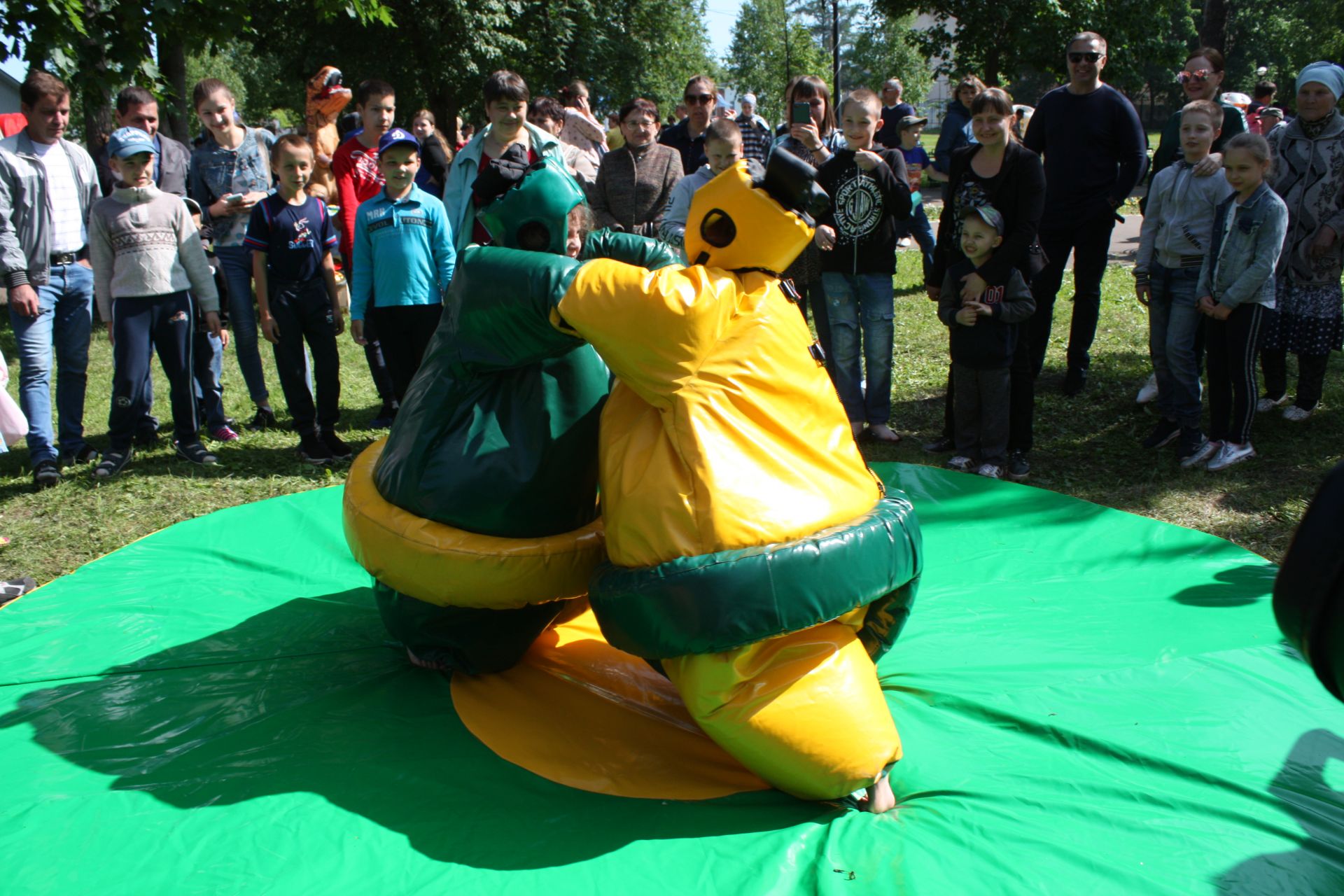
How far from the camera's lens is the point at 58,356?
546 centimetres

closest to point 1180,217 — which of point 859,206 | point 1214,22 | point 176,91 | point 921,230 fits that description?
point 921,230

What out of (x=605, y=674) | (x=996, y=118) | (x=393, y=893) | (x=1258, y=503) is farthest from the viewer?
(x=996, y=118)

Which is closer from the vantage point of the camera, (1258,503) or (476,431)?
(476,431)

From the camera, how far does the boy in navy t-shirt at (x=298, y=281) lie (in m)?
5.36

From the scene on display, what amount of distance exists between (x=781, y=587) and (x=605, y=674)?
0.97 metres

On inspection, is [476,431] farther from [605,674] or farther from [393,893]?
[393,893]

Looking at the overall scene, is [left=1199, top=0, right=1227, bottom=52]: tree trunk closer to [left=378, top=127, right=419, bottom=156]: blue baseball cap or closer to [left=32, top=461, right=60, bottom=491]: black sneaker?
[left=378, top=127, right=419, bottom=156]: blue baseball cap

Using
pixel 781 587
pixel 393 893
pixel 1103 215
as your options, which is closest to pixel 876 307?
pixel 1103 215

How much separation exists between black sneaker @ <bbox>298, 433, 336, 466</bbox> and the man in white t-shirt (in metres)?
1.12

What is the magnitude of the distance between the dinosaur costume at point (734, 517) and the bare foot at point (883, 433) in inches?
128

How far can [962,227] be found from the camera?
5051 mm

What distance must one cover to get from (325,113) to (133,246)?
291cm

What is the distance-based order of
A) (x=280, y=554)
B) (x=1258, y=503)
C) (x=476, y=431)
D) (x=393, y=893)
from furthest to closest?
(x=1258, y=503) < (x=280, y=554) < (x=476, y=431) < (x=393, y=893)

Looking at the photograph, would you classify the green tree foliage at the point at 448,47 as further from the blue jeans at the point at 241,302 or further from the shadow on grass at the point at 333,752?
the shadow on grass at the point at 333,752
